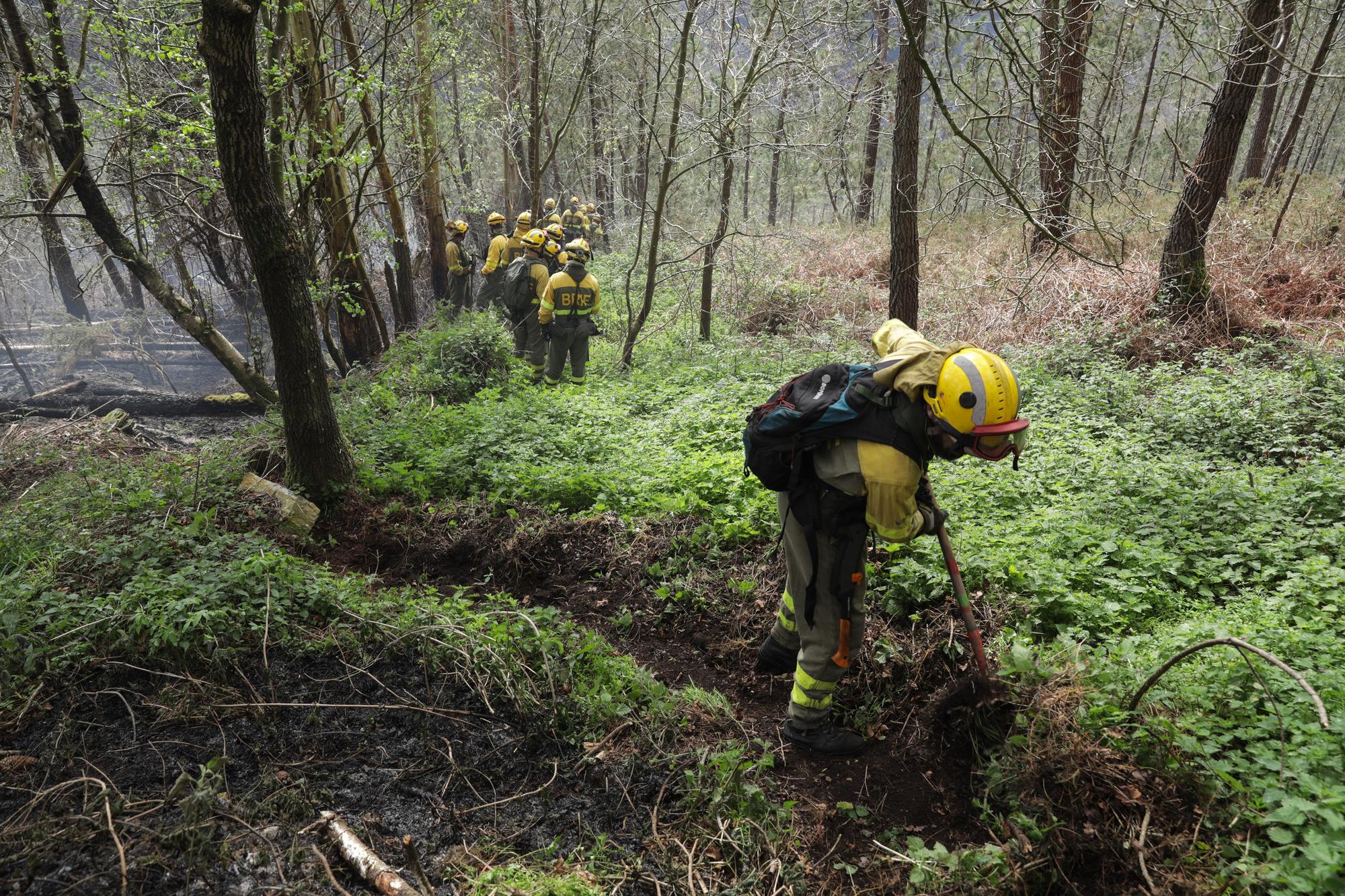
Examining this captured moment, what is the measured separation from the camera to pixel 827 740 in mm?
3461

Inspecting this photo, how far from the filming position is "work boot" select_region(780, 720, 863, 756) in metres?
3.45

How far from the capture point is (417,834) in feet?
8.58

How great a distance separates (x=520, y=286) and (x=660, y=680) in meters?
8.12

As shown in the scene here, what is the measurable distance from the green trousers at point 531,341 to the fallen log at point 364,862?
8.78 metres

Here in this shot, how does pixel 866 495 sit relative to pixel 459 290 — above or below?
above

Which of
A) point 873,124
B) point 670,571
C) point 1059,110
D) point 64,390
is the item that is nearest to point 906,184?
point 1059,110

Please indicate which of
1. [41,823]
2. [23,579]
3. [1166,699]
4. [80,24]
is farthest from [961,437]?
[80,24]

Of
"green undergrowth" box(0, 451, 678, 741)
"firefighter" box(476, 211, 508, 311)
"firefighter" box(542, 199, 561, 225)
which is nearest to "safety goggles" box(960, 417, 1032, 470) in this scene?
"green undergrowth" box(0, 451, 678, 741)

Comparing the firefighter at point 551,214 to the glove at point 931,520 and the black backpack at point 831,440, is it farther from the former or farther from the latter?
the glove at point 931,520

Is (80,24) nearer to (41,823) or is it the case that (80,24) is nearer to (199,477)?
(199,477)

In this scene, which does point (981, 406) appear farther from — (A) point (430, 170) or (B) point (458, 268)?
(B) point (458, 268)

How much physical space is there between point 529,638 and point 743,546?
185 cm

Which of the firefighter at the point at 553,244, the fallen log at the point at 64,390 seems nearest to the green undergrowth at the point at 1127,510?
the firefighter at the point at 553,244

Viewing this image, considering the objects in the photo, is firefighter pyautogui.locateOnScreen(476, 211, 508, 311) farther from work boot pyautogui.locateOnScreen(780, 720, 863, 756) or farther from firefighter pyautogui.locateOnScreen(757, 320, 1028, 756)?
work boot pyautogui.locateOnScreen(780, 720, 863, 756)
